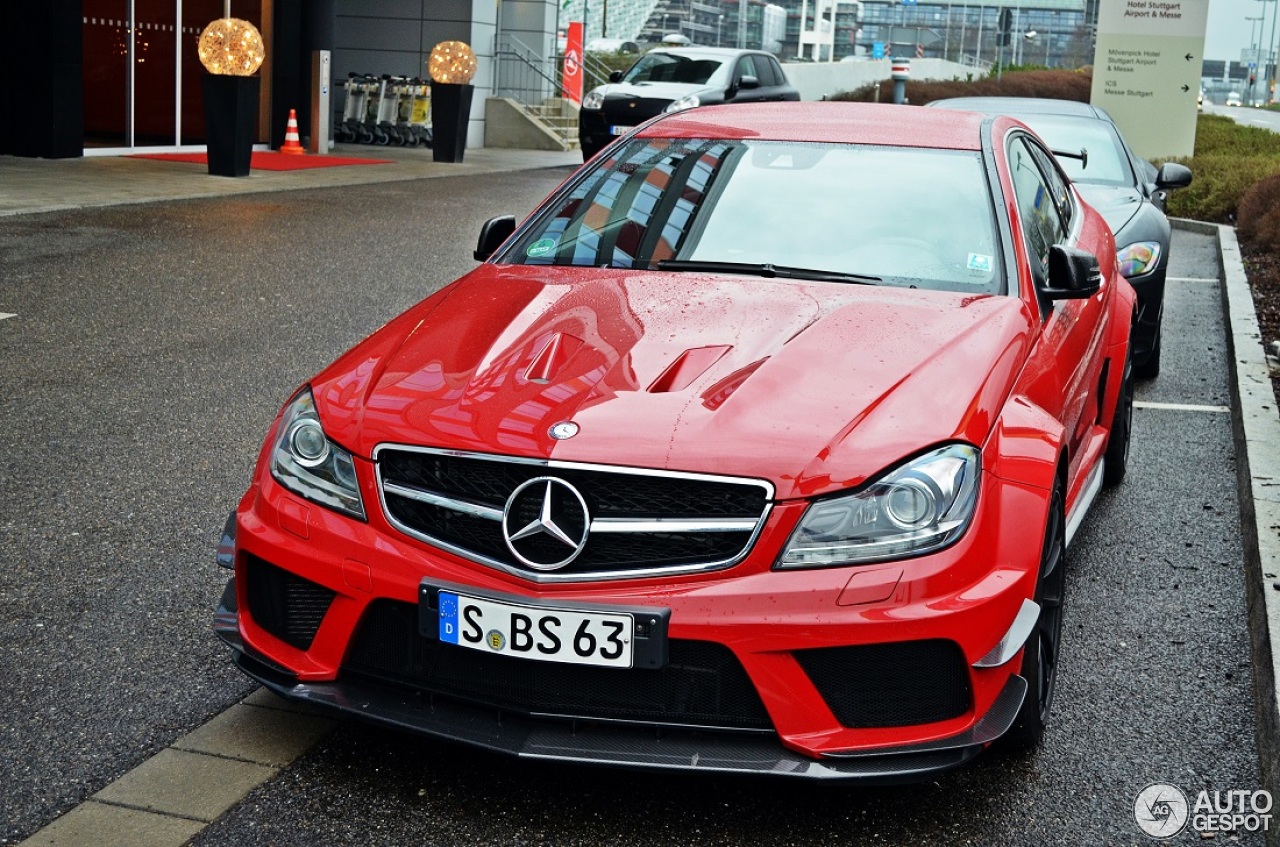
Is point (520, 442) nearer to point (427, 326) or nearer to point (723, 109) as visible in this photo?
point (427, 326)

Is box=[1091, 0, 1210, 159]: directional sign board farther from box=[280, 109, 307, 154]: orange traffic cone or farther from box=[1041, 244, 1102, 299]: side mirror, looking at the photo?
box=[1041, 244, 1102, 299]: side mirror

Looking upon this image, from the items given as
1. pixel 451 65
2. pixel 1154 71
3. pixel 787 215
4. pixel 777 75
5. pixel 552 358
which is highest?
pixel 1154 71

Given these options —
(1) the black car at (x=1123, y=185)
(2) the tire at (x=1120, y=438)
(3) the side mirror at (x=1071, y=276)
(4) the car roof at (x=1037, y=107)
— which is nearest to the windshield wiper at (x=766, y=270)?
(3) the side mirror at (x=1071, y=276)

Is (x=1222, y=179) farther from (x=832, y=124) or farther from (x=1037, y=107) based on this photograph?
(x=832, y=124)

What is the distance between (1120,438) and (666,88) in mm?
18594

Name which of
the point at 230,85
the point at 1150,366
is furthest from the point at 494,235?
the point at 230,85

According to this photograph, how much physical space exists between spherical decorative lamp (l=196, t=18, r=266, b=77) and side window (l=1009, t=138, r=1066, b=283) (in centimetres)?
1404

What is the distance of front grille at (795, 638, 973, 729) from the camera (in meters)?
3.06

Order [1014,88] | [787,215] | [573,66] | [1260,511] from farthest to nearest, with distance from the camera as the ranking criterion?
1. [1014,88]
2. [573,66]
3. [1260,511]
4. [787,215]

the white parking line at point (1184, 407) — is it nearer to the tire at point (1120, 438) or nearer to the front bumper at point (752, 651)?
the tire at point (1120, 438)

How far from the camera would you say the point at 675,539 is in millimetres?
3086

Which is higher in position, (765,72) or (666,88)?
(765,72)

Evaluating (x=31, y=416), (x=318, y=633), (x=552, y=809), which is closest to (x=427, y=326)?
(x=318, y=633)

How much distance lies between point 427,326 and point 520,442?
2.82 feet
